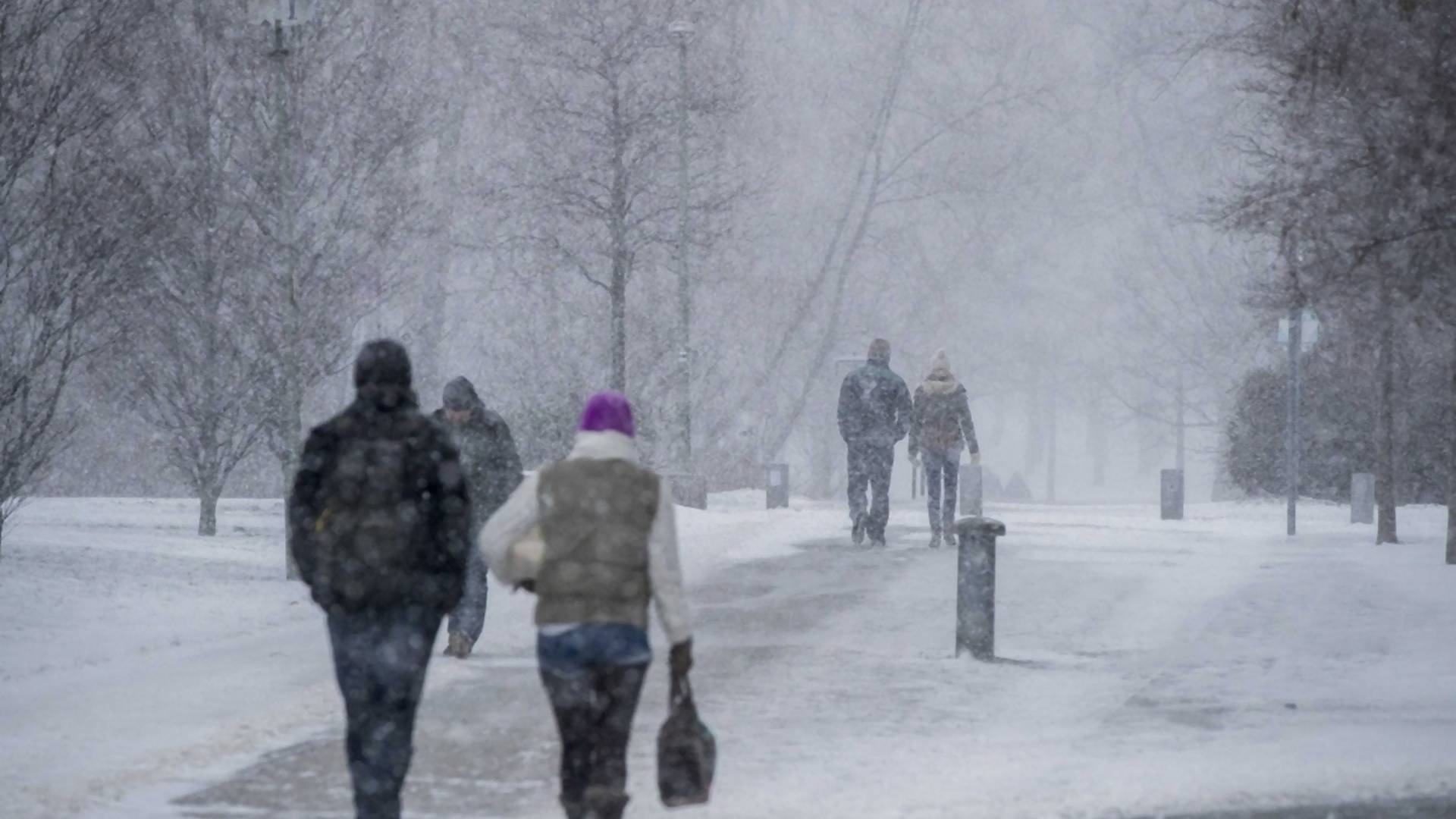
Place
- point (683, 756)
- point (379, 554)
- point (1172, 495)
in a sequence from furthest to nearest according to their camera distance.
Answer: point (1172, 495), point (379, 554), point (683, 756)

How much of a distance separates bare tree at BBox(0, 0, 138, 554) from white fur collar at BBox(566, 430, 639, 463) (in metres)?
10.6

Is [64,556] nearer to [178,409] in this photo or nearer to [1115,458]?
[178,409]

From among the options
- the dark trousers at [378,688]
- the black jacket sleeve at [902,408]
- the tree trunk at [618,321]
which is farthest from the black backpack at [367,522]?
the tree trunk at [618,321]

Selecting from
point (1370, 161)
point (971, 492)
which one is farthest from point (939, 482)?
point (1370, 161)

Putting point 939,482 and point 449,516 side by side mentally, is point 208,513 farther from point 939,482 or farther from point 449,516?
point 449,516

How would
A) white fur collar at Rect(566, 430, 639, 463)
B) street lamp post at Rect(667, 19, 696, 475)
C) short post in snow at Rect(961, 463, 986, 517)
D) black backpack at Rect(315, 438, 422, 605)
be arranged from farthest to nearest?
street lamp post at Rect(667, 19, 696, 475), short post in snow at Rect(961, 463, 986, 517), black backpack at Rect(315, 438, 422, 605), white fur collar at Rect(566, 430, 639, 463)

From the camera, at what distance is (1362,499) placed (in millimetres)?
27875

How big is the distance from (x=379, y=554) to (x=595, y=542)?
0.82 meters

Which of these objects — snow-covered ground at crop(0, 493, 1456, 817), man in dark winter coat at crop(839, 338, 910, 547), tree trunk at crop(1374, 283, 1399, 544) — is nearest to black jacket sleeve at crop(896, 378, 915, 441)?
man in dark winter coat at crop(839, 338, 910, 547)

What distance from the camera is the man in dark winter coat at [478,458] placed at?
13.1 m

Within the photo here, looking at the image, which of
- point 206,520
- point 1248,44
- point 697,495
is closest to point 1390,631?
point 1248,44

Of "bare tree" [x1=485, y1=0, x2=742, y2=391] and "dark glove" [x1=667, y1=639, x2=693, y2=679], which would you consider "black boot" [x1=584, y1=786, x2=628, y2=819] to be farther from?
"bare tree" [x1=485, y1=0, x2=742, y2=391]

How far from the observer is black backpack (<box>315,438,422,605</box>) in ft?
23.4

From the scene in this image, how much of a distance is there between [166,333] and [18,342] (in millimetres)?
4710
